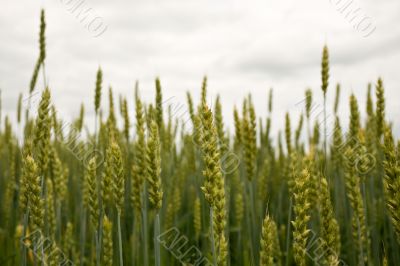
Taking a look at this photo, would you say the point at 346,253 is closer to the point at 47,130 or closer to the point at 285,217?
the point at 285,217

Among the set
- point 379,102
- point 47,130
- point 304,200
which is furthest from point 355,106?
point 47,130

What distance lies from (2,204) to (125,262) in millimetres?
2379

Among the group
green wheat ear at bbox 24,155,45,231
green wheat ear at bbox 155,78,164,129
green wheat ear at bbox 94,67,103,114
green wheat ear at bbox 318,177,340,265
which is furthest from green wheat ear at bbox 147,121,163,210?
green wheat ear at bbox 94,67,103,114

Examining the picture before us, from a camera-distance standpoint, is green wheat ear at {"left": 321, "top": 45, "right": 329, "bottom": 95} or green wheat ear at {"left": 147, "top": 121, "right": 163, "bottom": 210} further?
green wheat ear at {"left": 321, "top": 45, "right": 329, "bottom": 95}

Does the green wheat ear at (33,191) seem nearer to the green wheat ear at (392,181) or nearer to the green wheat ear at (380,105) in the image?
the green wheat ear at (392,181)

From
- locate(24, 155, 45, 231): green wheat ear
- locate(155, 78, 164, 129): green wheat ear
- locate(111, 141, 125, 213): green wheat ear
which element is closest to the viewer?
locate(24, 155, 45, 231): green wheat ear

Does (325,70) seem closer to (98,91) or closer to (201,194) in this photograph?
(201,194)

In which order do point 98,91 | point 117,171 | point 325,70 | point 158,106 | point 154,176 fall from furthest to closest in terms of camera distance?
point 98,91
point 158,106
point 325,70
point 117,171
point 154,176

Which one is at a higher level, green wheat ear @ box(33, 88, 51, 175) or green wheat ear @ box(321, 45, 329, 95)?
green wheat ear @ box(321, 45, 329, 95)

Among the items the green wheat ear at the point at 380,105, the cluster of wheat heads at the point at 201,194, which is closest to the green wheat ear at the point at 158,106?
the cluster of wheat heads at the point at 201,194

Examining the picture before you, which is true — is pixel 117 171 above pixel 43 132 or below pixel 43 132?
below

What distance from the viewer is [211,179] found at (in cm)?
167

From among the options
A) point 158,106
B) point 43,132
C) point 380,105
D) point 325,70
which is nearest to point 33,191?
point 43,132

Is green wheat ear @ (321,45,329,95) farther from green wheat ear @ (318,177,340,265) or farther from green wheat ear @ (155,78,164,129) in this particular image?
green wheat ear @ (155,78,164,129)
